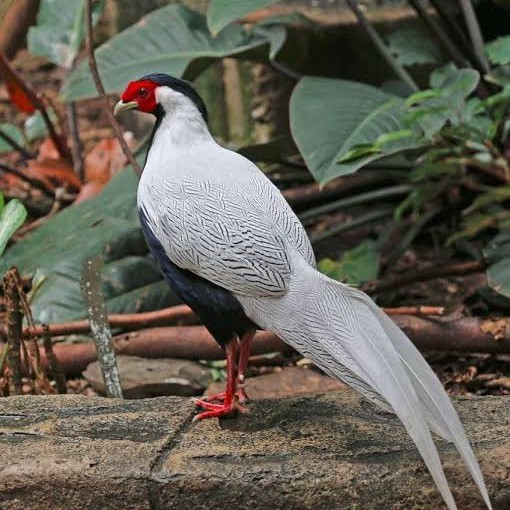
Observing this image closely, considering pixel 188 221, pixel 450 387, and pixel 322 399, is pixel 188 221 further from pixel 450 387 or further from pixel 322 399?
pixel 450 387

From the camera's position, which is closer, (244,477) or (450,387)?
(244,477)

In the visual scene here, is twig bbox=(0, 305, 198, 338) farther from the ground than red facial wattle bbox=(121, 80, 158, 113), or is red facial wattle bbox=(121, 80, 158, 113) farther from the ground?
red facial wattle bbox=(121, 80, 158, 113)

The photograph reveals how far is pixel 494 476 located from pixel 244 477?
57 centimetres

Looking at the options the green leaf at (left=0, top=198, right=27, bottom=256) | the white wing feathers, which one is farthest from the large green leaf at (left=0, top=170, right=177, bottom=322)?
the white wing feathers

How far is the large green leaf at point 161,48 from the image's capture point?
4668 mm

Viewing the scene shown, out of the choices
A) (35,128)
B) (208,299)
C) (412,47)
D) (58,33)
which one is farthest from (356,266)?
(35,128)

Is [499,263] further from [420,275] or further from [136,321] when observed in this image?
[136,321]

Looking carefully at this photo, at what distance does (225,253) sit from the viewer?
2584 millimetres

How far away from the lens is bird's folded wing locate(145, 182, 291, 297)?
2.56m

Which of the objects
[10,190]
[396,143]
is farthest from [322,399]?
[10,190]

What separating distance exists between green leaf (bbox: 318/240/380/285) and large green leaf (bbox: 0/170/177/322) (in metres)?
0.64

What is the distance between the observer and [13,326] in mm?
3371

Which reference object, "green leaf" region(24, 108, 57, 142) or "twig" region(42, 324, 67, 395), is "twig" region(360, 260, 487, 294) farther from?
"green leaf" region(24, 108, 57, 142)

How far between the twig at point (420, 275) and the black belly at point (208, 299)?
4.77ft
